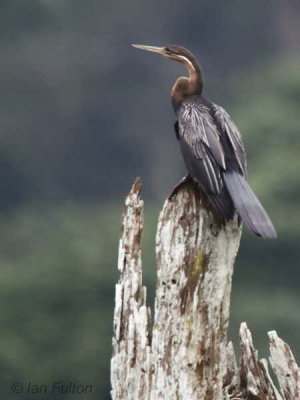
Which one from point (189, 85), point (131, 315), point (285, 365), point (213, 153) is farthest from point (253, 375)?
point (189, 85)

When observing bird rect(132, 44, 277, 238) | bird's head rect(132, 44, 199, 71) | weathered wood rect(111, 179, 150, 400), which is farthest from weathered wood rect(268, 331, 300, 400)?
bird's head rect(132, 44, 199, 71)

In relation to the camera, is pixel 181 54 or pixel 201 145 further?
pixel 181 54

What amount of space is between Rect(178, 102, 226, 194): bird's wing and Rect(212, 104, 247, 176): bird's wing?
0.15 ft

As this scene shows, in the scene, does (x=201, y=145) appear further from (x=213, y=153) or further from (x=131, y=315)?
(x=131, y=315)

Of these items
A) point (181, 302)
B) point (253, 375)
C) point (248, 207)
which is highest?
point (248, 207)

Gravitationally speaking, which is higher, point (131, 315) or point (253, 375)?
point (131, 315)

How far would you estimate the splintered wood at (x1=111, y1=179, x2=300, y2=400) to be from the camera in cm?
553

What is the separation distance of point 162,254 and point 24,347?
873 centimetres

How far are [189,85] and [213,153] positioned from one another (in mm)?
561

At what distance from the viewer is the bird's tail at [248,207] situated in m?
5.16

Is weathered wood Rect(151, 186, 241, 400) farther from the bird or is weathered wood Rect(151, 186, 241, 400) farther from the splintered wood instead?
the bird

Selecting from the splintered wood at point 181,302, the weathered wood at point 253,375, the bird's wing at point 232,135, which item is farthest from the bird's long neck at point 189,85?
the weathered wood at point 253,375

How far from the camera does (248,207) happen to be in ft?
17.4

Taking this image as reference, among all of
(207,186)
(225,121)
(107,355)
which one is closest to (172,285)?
(207,186)
